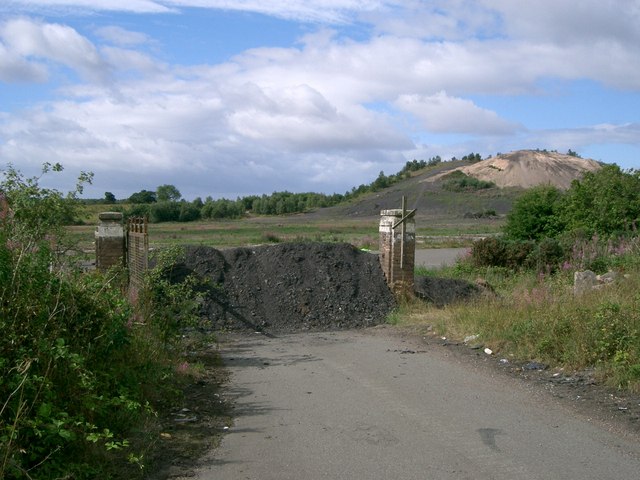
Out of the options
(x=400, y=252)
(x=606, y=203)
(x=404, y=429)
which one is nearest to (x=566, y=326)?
(x=404, y=429)

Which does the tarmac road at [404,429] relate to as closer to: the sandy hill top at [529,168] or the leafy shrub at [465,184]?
the leafy shrub at [465,184]

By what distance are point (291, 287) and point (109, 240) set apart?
4.36m

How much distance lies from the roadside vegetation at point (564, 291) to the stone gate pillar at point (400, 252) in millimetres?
649

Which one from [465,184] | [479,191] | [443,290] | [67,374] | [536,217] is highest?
[465,184]

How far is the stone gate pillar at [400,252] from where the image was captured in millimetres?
16750

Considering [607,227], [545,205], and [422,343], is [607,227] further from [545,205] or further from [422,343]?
[422,343]

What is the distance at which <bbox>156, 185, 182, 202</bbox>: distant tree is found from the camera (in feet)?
330

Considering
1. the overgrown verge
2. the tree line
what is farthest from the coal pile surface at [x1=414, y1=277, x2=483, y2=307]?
the tree line

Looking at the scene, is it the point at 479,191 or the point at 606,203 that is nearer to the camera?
the point at 606,203

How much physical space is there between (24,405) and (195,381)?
4.37 m

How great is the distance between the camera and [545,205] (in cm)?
2895

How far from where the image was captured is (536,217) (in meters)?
28.9

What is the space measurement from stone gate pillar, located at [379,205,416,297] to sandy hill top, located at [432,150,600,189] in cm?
9687

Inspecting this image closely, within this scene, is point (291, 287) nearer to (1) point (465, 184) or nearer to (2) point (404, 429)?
(2) point (404, 429)
